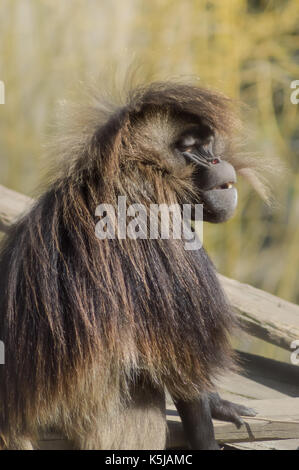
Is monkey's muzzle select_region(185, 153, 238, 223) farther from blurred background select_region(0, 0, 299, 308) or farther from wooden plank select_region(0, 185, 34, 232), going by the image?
blurred background select_region(0, 0, 299, 308)

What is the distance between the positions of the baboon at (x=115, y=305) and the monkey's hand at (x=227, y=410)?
0.15 meters

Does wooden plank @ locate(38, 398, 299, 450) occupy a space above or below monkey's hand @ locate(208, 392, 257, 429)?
below

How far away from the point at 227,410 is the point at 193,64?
3559 millimetres

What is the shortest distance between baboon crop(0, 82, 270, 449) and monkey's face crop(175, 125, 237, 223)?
0.02 meters

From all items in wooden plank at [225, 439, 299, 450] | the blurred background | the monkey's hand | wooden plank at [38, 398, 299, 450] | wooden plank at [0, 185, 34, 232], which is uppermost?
the blurred background

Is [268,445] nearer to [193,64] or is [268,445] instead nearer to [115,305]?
[115,305]

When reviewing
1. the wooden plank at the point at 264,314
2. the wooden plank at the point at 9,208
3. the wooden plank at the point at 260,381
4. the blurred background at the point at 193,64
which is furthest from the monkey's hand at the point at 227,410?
the blurred background at the point at 193,64

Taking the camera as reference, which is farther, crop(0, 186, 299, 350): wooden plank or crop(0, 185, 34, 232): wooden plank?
crop(0, 185, 34, 232): wooden plank

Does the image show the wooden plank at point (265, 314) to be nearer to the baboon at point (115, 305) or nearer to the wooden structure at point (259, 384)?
the wooden structure at point (259, 384)

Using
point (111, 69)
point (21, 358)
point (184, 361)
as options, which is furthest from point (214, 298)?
point (111, 69)

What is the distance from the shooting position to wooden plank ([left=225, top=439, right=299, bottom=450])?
219cm

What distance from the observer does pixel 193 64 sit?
5168 mm

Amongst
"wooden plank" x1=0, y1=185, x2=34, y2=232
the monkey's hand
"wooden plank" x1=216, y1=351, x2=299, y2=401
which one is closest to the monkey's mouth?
the monkey's hand

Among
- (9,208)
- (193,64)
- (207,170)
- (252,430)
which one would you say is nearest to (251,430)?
(252,430)
